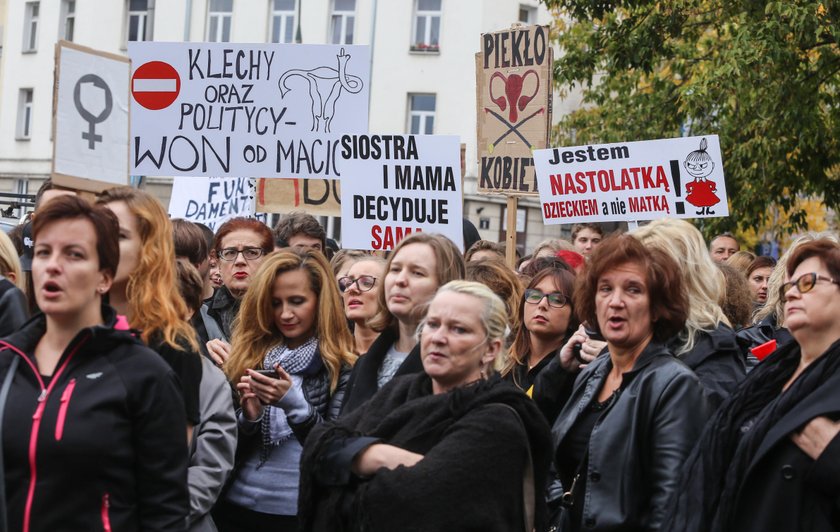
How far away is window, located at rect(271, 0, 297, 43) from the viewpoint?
35.8 meters

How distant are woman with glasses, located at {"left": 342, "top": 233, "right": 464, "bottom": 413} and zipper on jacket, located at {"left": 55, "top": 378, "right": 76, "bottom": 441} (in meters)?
1.48

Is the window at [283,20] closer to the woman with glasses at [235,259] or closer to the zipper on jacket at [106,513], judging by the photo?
the woman with glasses at [235,259]

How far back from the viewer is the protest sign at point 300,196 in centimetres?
998

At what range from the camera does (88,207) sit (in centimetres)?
390

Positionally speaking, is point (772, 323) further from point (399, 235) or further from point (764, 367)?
point (764, 367)

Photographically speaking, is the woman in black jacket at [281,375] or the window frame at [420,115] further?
the window frame at [420,115]

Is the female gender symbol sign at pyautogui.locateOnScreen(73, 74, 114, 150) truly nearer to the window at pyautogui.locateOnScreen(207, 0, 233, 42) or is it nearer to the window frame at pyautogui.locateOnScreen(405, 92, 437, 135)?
the window frame at pyautogui.locateOnScreen(405, 92, 437, 135)

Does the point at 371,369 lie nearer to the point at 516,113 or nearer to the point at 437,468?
the point at 437,468

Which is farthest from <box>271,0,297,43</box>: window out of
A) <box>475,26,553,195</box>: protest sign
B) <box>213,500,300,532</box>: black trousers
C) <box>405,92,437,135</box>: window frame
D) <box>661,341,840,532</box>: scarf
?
<box>661,341,840,532</box>: scarf

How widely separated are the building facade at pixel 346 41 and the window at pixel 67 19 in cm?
4

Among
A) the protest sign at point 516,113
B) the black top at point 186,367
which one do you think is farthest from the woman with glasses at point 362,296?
the protest sign at point 516,113

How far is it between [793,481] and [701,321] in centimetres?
116

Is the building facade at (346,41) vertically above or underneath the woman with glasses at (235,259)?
above

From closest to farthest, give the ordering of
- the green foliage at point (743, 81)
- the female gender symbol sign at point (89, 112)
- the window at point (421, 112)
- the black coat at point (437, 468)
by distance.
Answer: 1. the black coat at point (437, 468)
2. the female gender symbol sign at point (89, 112)
3. the green foliage at point (743, 81)
4. the window at point (421, 112)
